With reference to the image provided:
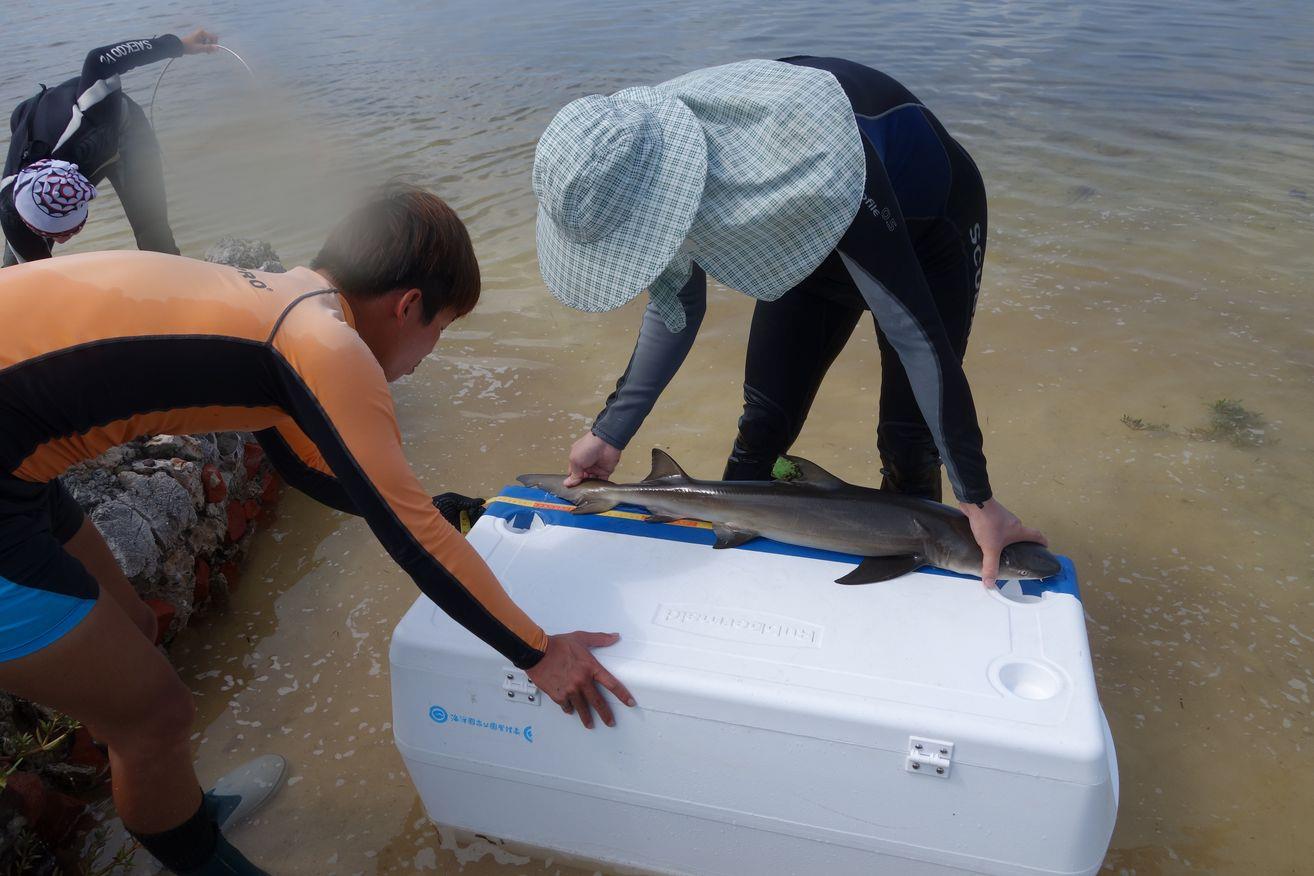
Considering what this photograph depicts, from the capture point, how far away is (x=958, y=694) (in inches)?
74.1

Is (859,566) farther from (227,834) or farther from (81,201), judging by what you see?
(81,201)

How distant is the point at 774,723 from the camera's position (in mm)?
1902

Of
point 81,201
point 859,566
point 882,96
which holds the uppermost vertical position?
point 882,96

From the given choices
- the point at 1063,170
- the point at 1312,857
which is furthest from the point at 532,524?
the point at 1063,170

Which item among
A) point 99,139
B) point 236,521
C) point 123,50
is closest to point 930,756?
point 236,521

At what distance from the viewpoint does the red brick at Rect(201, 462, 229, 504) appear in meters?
3.56

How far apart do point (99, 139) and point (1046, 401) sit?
5.85m

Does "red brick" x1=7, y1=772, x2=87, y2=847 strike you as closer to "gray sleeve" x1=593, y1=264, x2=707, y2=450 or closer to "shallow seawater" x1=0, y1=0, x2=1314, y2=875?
"shallow seawater" x1=0, y1=0, x2=1314, y2=875

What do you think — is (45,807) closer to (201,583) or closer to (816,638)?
(201,583)

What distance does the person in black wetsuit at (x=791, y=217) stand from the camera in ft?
6.12

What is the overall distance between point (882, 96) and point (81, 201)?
4.19 metres

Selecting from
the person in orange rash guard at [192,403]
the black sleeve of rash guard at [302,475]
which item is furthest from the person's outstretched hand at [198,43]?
the person in orange rash guard at [192,403]

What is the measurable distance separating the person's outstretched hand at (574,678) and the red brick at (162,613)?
1.82 m

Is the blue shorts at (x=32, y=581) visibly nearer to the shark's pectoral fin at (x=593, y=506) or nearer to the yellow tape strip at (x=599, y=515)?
the yellow tape strip at (x=599, y=515)
